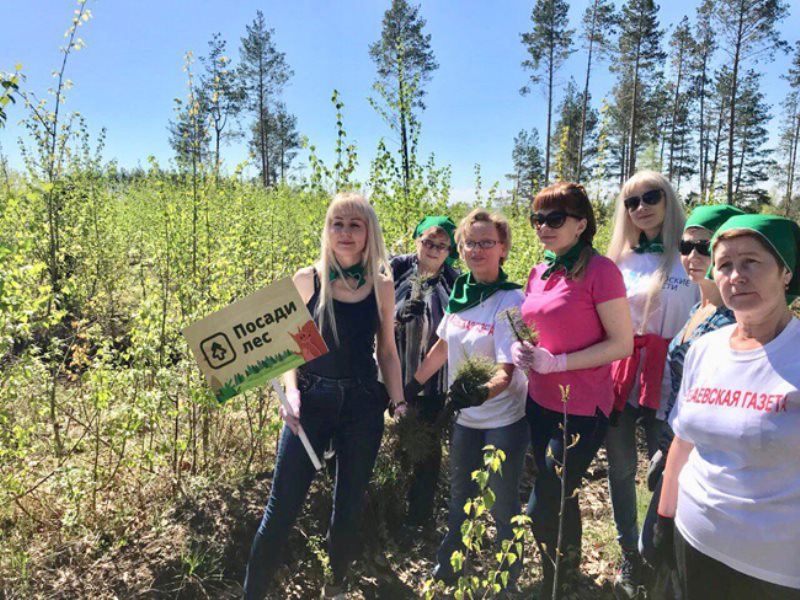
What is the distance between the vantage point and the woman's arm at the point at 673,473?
169 cm

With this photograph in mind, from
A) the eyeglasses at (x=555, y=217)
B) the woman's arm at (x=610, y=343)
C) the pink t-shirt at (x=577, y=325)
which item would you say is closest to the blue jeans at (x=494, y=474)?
the pink t-shirt at (x=577, y=325)

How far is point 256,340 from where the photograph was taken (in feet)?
7.12

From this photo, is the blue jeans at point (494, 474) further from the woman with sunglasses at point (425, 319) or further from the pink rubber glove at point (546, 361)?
the woman with sunglasses at point (425, 319)

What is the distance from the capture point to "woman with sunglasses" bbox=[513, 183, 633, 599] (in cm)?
212

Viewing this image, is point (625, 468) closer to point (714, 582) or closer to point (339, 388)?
point (714, 582)

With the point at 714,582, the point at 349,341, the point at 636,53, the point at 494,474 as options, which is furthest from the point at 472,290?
the point at 636,53

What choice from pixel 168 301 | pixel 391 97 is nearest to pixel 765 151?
pixel 391 97

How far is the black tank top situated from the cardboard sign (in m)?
0.19

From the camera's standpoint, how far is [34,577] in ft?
8.28

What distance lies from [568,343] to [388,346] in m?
0.88

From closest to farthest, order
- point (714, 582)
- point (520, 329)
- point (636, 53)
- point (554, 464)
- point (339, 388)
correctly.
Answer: point (714, 582)
point (520, 329)
point (554, 464)
point (339, 388)
point (636, 53)

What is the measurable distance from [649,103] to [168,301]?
29555 millimetres

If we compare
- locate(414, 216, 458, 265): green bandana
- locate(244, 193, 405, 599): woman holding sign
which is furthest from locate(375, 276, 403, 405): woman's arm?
locate(414, 216, 458, 265): green bandana

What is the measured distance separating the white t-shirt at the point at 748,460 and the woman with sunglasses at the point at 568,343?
22.7 inches
